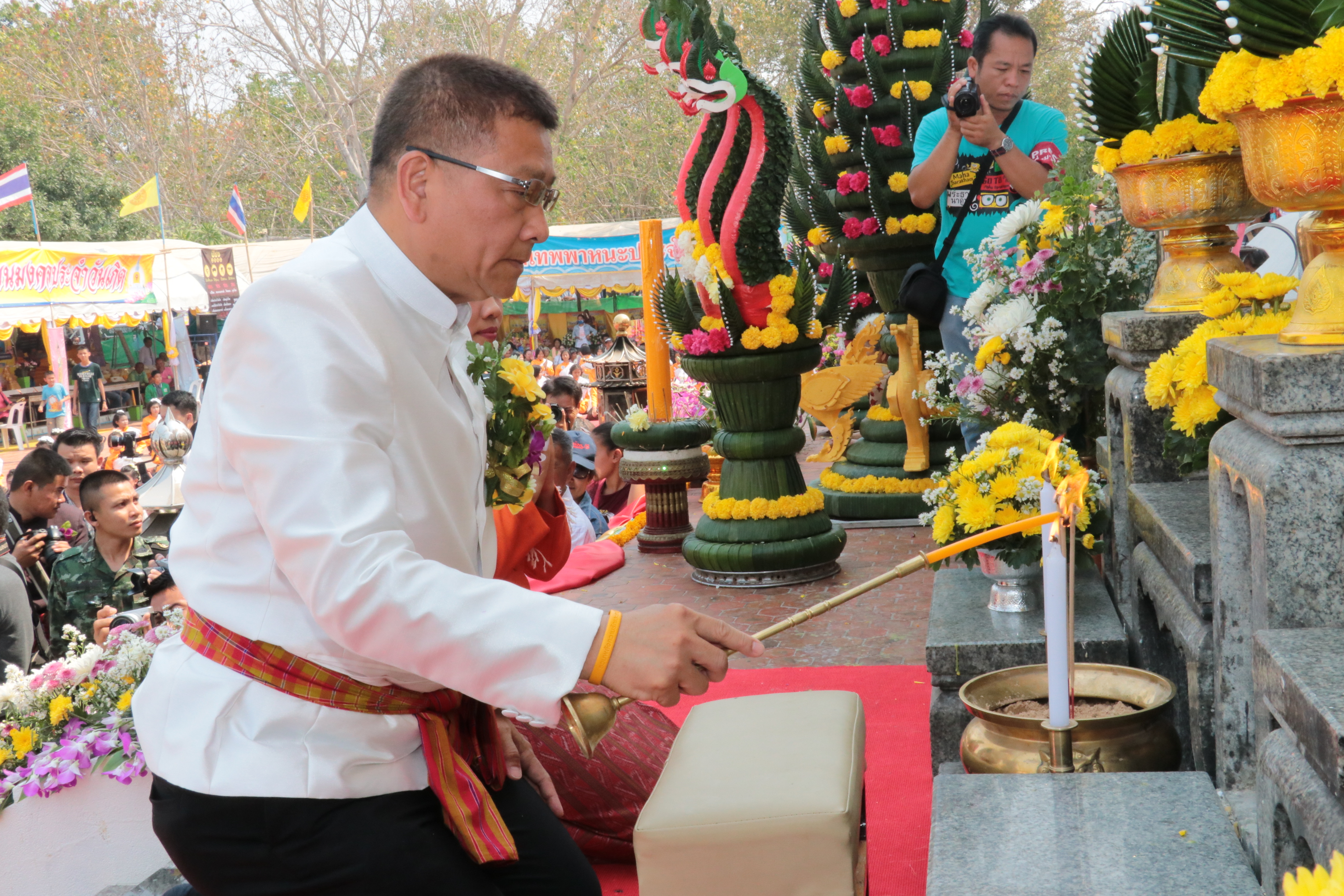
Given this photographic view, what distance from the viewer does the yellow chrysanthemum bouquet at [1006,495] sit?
2.95 metres

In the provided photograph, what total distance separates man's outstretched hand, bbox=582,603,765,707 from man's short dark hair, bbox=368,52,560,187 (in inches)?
30.2

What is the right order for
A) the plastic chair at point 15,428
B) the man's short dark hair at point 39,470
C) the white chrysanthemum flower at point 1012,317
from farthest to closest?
the plastic chair at point 15,428 < the man's short dark hair at point 39,470 < the white chrysanthemum flower at point 1012,317

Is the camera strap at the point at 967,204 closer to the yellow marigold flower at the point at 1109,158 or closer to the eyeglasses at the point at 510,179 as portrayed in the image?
the yellow marigold flower at the point at 1109,158

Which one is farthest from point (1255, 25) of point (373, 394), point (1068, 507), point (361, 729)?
point (361, 729)

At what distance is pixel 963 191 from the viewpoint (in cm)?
512

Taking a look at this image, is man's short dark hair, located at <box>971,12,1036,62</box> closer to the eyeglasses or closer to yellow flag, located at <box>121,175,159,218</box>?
the eyeglasses

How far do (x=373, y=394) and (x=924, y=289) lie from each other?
4.10m

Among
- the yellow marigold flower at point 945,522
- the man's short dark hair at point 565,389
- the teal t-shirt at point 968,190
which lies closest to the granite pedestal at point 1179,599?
the yellow marigold flower at point 945,522

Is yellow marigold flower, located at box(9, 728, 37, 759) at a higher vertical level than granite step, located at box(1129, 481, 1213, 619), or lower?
lower

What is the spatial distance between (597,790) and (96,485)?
2648 millimetres

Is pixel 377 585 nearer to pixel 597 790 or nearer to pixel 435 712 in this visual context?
pixel 435 712

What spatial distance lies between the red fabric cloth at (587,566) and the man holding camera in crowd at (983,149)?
2.20 m

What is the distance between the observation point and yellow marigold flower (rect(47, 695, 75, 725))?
3.13 m

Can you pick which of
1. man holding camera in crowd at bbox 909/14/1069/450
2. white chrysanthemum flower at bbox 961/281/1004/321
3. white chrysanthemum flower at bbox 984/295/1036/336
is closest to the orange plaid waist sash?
white chrysanthemum flower at bbox 984/295/1036/336
